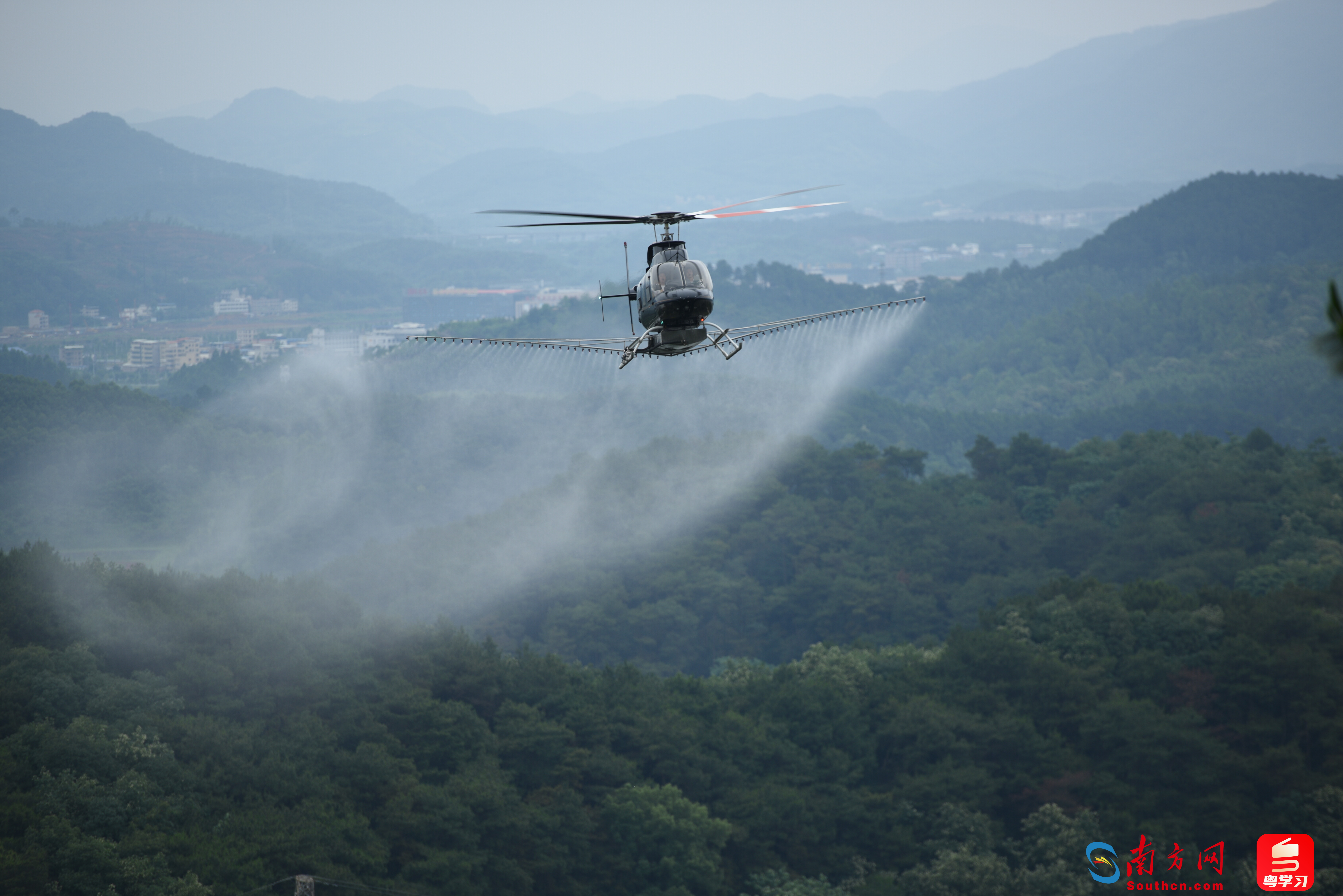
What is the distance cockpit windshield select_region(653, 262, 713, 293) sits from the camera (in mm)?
17031

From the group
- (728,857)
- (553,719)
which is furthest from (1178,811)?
(553,719)

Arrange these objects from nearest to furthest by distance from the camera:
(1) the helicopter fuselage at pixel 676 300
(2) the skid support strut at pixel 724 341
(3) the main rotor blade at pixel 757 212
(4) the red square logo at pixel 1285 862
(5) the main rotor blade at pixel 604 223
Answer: (5) the main rotor blade at pixel 604 223
(3) the main rotor blade at pixel 757 212
(2) the skid support strut at pixel 724 341
(1) the helicopter fuselage at pixel 676 300
(4) the red square logo at pixel 1285 862

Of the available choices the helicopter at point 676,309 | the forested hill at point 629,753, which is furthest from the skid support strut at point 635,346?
the forested hill at point 629,753

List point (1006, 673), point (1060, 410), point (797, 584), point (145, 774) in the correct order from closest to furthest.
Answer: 1. point (145, 774)
2. point (1006, 673)
3. point (797, 584)
4. point (1060, 410)

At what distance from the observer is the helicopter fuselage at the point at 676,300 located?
1697 centimetres

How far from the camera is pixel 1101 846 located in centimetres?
4200

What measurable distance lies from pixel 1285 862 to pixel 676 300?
33643 mm

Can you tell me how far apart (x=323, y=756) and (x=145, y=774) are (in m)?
6.37

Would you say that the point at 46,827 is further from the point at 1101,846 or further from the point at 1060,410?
the point at 1060,410

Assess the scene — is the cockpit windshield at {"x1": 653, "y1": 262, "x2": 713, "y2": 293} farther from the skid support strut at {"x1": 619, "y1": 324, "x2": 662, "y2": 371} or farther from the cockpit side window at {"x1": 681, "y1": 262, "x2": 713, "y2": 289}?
the skid support strut at {"x1": 619, "y1": 324, "x2": 662, "y2": 371}

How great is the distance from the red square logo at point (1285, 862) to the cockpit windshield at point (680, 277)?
31.7 meters

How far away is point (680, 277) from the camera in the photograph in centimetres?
1709

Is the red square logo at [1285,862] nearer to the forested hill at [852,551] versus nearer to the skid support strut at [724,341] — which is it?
the skid support strut at [724,341]

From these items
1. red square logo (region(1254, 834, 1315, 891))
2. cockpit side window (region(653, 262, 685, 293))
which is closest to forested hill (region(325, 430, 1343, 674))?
red square logo (region(1254, 834, 1315, 891))
